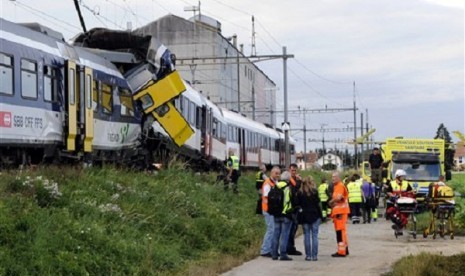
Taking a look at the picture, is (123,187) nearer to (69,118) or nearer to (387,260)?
(69,118)

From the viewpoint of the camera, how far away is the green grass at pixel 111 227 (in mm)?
10305

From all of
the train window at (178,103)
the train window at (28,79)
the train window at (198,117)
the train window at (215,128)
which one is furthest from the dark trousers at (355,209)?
the train window at (28,79)

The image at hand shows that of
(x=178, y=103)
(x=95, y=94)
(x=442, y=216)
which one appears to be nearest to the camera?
(x=442, y=216)

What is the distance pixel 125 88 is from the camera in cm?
2167

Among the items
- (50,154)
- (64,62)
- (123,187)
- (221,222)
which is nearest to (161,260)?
(123,187)

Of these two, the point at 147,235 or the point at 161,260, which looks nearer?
the point at 161,260

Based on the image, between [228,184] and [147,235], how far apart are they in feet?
33.3

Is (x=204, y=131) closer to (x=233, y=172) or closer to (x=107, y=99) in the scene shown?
(x=233, y=172)

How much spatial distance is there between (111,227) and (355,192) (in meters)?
13.9

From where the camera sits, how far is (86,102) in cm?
1830

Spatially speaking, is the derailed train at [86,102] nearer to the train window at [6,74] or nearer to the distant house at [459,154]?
the train window at [6,74]

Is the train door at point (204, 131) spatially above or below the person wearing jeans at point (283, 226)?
above

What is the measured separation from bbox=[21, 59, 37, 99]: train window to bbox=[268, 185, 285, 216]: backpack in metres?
5.64

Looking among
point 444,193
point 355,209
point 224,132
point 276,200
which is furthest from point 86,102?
point 224,132
